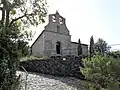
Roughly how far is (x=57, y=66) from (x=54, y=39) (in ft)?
50.2

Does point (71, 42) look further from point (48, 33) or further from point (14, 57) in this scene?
point (14, 57)

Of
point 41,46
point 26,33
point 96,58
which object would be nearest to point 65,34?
point 41,46

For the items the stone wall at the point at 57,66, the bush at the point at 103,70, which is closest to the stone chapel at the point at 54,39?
the stone wall at the point at 57,66

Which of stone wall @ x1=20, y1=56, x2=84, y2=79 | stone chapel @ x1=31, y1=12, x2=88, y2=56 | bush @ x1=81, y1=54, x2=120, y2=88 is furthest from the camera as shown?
stone chapel @ x1=31, y1=12, x2=88, y2=56

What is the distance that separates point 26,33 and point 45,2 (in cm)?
1317

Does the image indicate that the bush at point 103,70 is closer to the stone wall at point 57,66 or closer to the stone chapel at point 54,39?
the stone wall at point 57,66

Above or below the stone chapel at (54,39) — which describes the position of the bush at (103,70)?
below

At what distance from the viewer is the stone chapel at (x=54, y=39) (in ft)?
108

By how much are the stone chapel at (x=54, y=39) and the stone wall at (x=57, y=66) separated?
11.4 m

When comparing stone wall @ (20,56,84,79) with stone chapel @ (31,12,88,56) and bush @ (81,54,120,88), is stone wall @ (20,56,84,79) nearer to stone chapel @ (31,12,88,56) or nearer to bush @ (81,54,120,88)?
bush @ (81,54,120,88)

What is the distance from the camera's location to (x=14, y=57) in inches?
253

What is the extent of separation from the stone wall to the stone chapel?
448 inches

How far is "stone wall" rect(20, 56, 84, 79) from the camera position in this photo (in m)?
19.2

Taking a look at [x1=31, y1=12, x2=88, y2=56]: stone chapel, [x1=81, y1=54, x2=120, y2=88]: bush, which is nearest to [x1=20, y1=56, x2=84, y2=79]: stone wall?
[x1=81, y1=54, x2=120, y2=88]: bush
